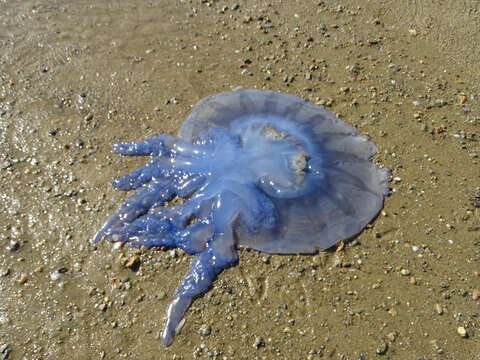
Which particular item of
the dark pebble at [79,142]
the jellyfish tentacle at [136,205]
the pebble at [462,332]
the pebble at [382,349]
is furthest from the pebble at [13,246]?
the pebble at [462,332]

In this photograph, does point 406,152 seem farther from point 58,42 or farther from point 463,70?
point 58,42

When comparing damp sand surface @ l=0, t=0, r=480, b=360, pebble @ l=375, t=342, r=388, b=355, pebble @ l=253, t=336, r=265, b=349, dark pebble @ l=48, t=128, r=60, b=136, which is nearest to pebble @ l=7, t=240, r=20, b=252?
damp sand surface @ l=0, t=0, r=480, b=360

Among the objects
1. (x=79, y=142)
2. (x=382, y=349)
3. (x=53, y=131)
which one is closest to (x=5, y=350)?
(x=79, y=142)

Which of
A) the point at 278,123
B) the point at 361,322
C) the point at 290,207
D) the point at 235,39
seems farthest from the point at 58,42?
the point at 361,322

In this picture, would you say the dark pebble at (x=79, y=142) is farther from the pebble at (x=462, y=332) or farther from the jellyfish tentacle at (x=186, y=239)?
the pebble at (x=462, y=332)

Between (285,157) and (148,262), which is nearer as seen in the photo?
(148,262)

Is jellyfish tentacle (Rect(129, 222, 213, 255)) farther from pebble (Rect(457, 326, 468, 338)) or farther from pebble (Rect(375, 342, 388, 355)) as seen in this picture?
pebble (Rect(457, 326, 468, 338))
